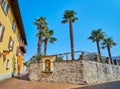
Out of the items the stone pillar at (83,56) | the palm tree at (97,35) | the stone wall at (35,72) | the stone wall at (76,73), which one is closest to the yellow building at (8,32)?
the stone wall at (35,72)

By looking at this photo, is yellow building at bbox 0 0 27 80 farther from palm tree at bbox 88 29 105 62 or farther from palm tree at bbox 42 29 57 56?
palm tree at bbox 88 29 105 62

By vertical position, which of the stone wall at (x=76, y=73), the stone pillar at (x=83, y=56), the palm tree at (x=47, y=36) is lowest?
the stone wall at (x=76, y=73)

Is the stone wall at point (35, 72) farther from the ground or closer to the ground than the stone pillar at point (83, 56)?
closer to the ground

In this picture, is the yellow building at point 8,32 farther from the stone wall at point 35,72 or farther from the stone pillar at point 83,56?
the stone pillar at point 83,56

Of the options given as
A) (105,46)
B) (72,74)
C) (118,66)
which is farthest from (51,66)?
(105,46)

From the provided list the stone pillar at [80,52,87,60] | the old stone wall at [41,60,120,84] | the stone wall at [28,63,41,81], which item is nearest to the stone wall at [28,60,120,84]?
the old stone wall at [41,60,120,84]

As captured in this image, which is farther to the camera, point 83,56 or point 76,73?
point 83,56

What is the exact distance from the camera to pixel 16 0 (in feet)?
55.0

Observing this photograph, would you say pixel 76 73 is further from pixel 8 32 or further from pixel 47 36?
pixel 47 36

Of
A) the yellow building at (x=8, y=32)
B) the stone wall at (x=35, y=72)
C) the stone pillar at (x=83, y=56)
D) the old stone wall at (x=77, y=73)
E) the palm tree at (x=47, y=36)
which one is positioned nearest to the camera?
the yellow building at (x=8, y=32)

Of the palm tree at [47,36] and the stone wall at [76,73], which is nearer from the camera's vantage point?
the stone wall at [76,73]

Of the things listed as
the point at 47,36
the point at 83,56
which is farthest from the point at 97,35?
the point at 83,56

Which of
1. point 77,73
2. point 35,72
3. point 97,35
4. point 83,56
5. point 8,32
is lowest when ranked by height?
point 77,73

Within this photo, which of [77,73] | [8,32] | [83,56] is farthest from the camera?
[8,32]
